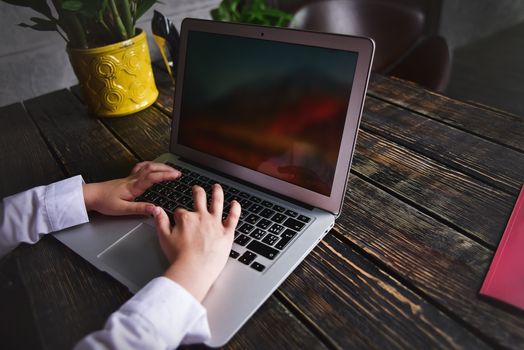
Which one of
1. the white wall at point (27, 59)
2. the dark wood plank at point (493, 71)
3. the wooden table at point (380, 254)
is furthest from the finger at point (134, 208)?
the dark wood plank at point (493, 71)

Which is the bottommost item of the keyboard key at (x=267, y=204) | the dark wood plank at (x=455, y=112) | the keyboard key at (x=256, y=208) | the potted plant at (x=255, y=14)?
the keyboard key at (x=256, y=208)

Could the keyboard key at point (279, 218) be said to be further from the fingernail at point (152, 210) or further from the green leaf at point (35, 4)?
the green leaf at point (35, 4)

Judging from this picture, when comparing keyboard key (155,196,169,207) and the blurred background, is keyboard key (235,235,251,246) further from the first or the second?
the blurred background

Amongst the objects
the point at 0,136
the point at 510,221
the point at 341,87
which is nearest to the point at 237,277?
the point at 341,87

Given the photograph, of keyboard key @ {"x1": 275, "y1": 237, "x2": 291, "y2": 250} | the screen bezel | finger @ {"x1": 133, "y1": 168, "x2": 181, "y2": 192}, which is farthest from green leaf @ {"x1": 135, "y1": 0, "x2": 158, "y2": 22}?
keyboard key @ {"x1": 275, "y1": 237, "x2": 291, "y2": 250}

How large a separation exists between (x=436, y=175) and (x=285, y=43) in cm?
35

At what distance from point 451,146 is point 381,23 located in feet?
3.63

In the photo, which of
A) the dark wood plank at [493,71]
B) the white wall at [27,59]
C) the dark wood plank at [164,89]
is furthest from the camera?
the dark wood plank at [493,71]

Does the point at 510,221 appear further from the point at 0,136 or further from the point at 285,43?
the point at 0,136

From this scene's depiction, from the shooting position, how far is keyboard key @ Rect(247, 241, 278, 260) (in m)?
0.51

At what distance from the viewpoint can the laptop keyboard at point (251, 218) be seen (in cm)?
52

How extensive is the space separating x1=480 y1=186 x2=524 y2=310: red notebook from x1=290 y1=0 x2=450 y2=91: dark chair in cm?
110

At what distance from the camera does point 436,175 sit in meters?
0.67

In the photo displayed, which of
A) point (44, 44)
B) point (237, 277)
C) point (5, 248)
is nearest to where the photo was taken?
point (237, 277)
